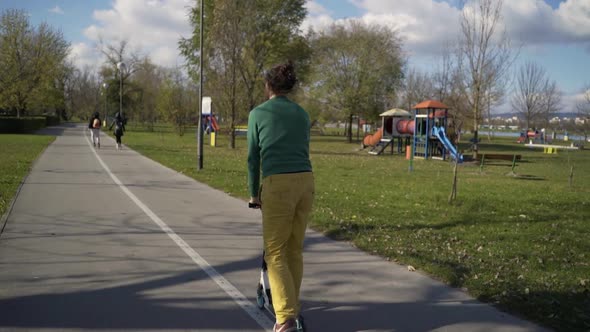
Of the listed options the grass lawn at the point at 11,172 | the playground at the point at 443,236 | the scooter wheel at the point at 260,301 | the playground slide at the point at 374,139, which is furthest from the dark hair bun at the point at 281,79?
the playground slide at the point at 374,139

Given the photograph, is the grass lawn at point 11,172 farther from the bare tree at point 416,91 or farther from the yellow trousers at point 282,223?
the bare tree at point 416,91

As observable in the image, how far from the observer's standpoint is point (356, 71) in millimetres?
49281

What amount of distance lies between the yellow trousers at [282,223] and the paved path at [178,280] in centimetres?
48

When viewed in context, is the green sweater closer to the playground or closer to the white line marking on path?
the white line marking on path

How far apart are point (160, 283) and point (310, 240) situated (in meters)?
2.71

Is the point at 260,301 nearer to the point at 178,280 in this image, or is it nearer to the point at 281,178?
the point at 178,280

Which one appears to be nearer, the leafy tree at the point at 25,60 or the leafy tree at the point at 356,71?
the leafy tree at the point at 25,60

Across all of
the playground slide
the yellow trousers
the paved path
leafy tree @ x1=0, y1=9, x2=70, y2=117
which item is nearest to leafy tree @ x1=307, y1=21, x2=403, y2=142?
the playground slide

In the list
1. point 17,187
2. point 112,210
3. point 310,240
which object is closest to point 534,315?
point 310,240

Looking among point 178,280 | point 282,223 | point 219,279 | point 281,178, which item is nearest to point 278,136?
point 281,178

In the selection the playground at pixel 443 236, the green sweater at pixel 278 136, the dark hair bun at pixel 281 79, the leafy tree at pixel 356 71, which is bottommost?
the playground at pixel 443 236

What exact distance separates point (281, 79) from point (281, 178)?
0.77 metres

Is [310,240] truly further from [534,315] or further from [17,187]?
[17,187]

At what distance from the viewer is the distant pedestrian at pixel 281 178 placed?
395 centimetres
